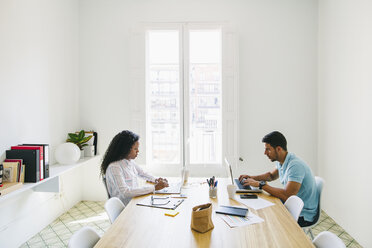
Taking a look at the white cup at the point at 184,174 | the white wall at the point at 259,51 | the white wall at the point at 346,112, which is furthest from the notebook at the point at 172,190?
the white wall at the point at 346,112

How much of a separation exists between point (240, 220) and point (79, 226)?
2424 millimetres

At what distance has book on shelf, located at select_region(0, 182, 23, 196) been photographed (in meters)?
2.28

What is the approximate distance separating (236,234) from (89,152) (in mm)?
2900

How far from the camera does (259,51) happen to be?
4.11 meters

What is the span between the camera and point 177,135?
4211 millimetres

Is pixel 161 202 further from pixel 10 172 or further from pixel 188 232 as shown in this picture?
pixel 10 172

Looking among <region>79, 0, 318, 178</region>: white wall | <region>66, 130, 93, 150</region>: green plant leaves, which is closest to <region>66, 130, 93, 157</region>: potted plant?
<region>66, 130, 93, 150</region>: green plant leaves

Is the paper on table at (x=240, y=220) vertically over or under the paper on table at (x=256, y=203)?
under

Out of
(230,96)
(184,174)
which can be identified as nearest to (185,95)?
(230,96)

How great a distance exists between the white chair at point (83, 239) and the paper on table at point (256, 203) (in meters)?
1.14

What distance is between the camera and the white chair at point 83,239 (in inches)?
57.3

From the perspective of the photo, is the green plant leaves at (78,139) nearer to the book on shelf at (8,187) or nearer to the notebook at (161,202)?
the book on shelf at (8,187)

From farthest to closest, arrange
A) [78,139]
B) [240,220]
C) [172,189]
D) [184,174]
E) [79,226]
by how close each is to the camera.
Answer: [78,139] → [79,226] → [184,174] → [172,189] → [240,220]

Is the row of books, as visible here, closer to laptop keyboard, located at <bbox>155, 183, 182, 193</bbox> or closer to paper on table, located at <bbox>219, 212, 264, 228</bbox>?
laptop keyboard, located at <bbox>155, 183, 182, 193</bbox>
